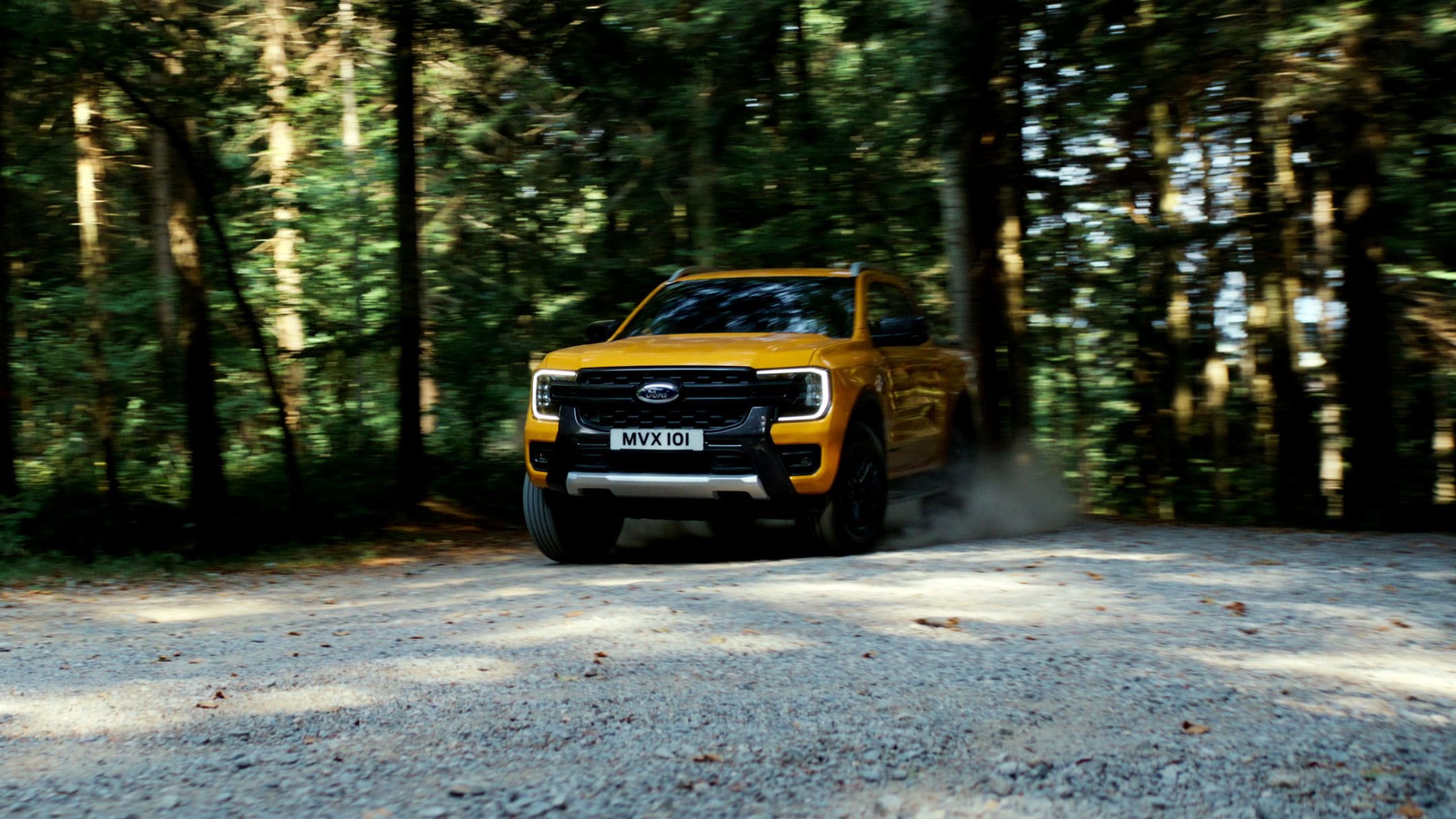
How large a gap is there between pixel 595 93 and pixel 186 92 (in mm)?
4119

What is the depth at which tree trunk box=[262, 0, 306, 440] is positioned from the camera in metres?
13.1

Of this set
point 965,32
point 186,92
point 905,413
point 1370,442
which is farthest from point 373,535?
point 1370,442

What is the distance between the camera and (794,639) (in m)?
5.89

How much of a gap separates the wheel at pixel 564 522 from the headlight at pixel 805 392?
55.3 inches

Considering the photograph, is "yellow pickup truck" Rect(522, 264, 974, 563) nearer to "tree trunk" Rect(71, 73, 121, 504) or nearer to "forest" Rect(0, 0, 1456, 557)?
"forest" Rect(0, 0, 1456, 557)

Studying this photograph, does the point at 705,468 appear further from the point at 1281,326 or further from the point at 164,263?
the point at 164,263

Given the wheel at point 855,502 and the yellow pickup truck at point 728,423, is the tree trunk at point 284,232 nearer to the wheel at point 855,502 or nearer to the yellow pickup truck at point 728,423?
the yellow pickup truck at point 728,423

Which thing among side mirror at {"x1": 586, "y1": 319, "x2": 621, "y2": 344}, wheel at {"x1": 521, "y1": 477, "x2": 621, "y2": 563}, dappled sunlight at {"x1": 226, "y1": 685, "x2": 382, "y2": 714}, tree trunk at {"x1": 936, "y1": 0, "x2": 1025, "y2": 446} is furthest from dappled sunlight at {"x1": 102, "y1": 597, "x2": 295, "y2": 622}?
tree trunk at {"x1": 936, "y1": 0, "x2": 1025, "y2": 446}

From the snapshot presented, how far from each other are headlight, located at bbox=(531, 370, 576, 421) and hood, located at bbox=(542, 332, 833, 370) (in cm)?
5

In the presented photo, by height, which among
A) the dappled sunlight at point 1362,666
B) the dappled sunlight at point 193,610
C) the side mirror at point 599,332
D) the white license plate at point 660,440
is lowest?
the dappled sunlight at point 193,610

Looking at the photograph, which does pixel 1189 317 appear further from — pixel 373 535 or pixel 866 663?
pixel 866 663

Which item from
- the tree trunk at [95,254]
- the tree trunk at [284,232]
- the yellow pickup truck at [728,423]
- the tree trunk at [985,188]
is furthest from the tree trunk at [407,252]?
the tree trunk at [985,188]

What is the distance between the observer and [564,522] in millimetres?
9297

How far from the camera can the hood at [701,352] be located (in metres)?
8.62
